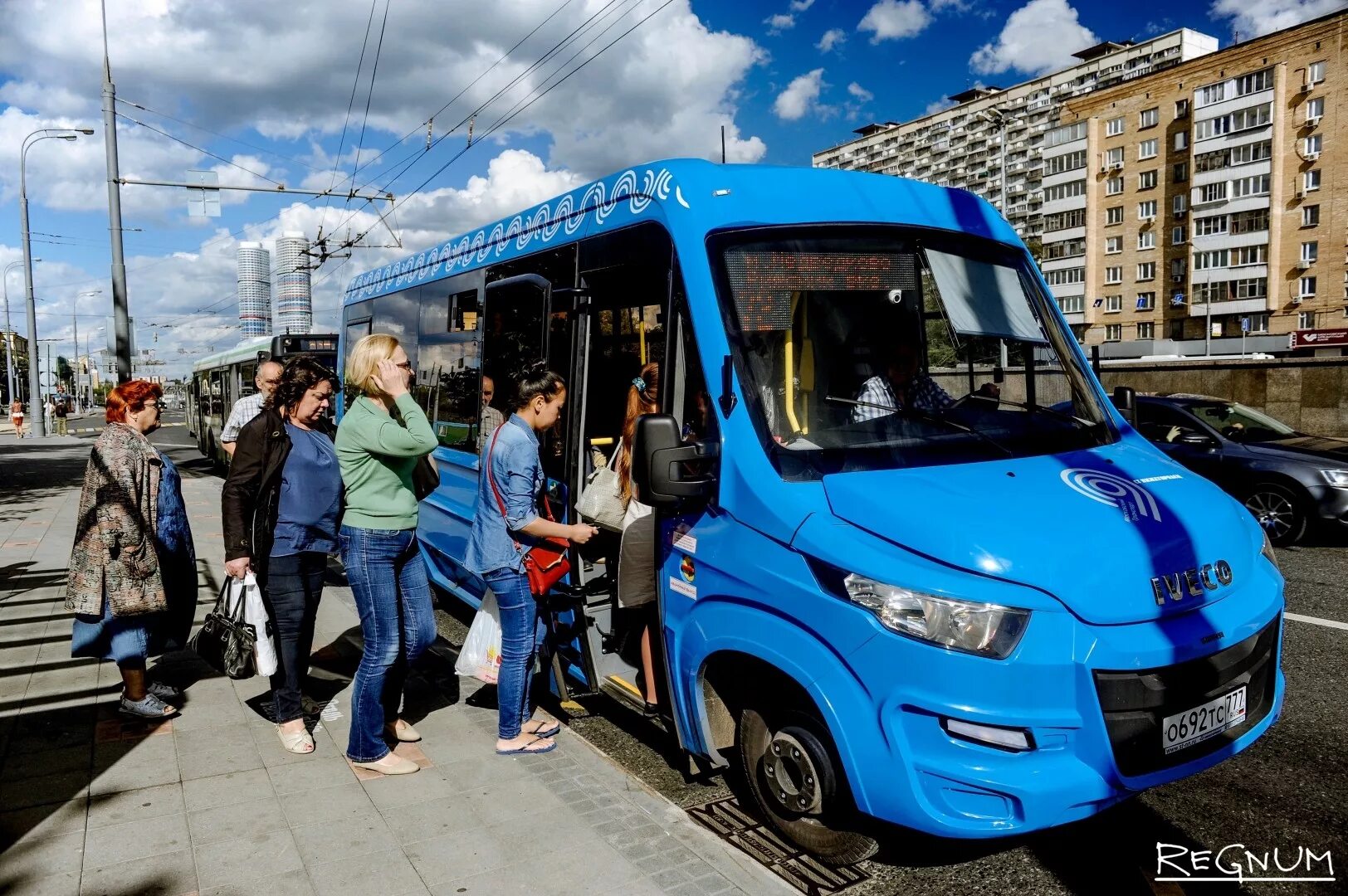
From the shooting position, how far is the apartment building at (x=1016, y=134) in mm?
Result: 85438

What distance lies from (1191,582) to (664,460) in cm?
181

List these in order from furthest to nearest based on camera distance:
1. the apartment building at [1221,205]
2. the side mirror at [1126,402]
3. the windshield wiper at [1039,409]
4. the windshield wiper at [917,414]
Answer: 1. the apartment building at [1221,205]
2. the side mirror at [1126,402]
3. the windshield wiper at [1039,409]
4. the windshield wiper at [917,414]

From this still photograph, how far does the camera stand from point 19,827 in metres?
3.84

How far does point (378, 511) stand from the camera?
4.28m

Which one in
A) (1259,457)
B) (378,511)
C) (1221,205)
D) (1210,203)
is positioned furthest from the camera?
(1210,203)

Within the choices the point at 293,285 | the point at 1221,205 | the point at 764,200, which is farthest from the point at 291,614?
the point at 1221,205

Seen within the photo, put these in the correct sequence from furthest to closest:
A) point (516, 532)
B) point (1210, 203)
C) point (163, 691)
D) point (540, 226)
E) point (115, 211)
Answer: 1. point (1210, 203)
2. point (115, 211)
3. point (540, 226)
4. point (163, 691)
5. point (516, 532)

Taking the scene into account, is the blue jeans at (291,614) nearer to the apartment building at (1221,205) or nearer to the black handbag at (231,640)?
the black handbag at (231,640)

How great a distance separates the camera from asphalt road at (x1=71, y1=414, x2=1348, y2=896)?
3477mm

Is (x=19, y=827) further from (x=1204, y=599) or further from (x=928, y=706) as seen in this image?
(x=1204, y=599)

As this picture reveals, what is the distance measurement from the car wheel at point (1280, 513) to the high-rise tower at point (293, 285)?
18.7 meters

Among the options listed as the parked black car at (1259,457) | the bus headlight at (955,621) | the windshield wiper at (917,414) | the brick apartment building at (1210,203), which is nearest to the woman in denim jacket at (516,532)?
the windshield wiper at (917,414)

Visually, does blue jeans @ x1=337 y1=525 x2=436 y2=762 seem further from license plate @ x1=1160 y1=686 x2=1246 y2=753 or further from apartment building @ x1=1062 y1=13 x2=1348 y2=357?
apartment building @ x1=1062 y1=13 x2=1348 y2=357

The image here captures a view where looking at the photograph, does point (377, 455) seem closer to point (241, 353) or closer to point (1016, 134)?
point (241, 353)
